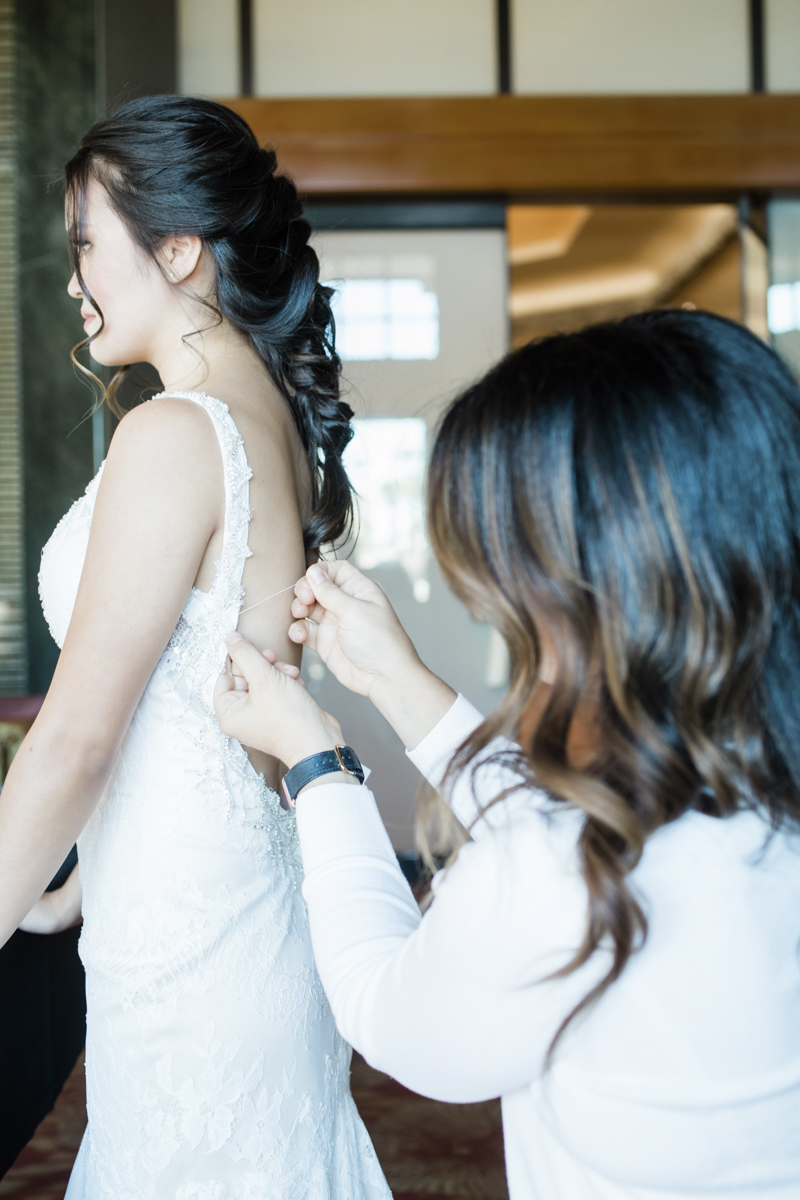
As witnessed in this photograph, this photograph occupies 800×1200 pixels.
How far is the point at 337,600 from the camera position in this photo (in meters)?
0.94

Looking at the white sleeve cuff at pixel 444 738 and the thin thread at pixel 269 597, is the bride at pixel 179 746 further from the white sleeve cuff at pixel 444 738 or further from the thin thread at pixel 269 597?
the white sleeve cuff at pixel 444 738

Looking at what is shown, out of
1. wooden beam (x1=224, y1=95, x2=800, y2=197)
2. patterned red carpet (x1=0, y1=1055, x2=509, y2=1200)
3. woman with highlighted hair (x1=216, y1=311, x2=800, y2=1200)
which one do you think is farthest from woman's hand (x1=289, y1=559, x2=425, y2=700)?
wooden beam (x1=224, y1=95, x2=800, y2=197)

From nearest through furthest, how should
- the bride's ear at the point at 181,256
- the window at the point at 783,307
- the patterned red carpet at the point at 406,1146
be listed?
the bride's ear at the point at 181,256
the patterned red carpet at the point at 406,1146
the window at the point at 783,307

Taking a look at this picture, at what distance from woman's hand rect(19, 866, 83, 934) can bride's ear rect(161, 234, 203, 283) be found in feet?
2.24

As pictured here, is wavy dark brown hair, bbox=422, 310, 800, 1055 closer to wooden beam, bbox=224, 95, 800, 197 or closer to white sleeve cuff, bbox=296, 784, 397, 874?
white sleeve cuff, bbox=296, 784, 397, 874

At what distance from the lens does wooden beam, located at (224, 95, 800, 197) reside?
3.10m

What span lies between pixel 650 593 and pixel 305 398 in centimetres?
67

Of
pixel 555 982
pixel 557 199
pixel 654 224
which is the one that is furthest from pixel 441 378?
pixel 555 982

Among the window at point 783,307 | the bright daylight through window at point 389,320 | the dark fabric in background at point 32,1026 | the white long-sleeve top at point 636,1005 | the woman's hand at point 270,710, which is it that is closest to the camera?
the white long-sleeve top at point 636,1005

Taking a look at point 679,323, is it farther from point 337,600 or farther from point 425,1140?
point 425,1140

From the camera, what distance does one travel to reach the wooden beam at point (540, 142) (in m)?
3.10

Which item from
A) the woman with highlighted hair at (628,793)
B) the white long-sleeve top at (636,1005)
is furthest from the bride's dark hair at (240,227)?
the white long-sleeve top at (636,1005)

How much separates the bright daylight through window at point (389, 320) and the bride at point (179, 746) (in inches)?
94.8

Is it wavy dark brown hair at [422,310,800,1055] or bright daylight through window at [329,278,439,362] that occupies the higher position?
bright daylight through window at [329,278,439,362]
